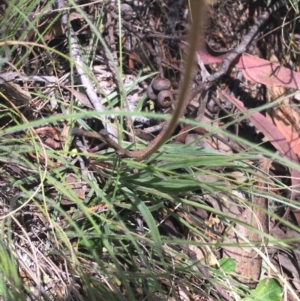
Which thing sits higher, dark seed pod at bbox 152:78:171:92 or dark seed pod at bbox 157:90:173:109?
dark seed pod at bbox 152:78:171:92

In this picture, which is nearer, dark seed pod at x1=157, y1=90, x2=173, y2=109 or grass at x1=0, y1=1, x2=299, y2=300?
grass at x1=0, y1=1, x2=299, y2=300

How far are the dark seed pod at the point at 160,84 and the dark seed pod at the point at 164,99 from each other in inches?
0.6

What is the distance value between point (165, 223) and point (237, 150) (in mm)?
368

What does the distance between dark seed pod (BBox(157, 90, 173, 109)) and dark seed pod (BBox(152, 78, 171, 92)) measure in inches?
0.6

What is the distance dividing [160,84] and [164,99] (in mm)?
52

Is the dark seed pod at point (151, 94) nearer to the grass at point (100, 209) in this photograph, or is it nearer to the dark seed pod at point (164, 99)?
the dark seed pod at point (164, 99)

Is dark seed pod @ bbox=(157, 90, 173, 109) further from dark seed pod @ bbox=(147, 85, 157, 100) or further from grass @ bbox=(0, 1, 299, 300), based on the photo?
grass @ bbox=(0, 1, 299, 300)

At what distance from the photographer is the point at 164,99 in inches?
62.7

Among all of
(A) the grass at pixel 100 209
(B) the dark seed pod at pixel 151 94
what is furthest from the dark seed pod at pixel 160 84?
(A) the grass at pixel 100 209

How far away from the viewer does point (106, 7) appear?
1.64 meters

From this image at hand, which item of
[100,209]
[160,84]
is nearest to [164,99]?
[160,84]

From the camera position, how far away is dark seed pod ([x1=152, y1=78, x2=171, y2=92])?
63.1 inches

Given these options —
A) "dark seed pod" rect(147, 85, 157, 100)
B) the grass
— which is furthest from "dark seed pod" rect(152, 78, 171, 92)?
the grass

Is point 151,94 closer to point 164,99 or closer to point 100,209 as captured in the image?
point 164,99
